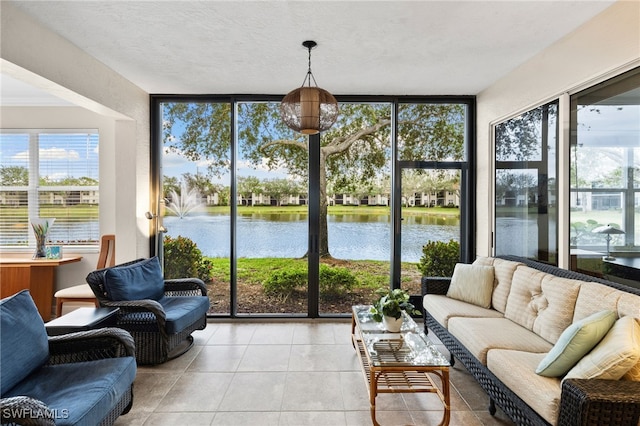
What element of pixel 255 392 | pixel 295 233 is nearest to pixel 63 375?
pixel 255 392

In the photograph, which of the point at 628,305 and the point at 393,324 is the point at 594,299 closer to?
the point at 628,305

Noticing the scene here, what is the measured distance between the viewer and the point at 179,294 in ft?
13.1

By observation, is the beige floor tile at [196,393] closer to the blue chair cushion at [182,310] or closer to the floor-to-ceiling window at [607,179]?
the blue chair cushion at [182,310]

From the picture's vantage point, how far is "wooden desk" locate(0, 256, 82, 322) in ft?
A: 13.9

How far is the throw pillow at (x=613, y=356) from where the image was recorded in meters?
1.70

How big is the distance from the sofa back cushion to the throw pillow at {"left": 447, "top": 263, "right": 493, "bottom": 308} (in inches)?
12.5

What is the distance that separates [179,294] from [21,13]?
2.86 metres

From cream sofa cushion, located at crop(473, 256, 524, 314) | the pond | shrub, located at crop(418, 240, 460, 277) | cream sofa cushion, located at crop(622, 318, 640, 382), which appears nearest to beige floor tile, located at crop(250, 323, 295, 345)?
the pond

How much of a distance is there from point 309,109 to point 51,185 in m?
4.06

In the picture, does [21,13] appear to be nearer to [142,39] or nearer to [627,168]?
[142,39]

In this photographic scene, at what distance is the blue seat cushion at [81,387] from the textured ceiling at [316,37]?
8.12 ft

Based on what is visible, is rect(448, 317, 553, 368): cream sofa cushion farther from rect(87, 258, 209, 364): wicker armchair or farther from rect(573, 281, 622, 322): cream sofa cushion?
rect(87, 258, 209, 364): wicker armchair

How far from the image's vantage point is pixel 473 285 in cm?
357

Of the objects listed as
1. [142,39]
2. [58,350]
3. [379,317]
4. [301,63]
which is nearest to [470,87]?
[301,63]
